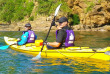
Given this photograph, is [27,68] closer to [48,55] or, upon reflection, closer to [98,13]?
[48,55]

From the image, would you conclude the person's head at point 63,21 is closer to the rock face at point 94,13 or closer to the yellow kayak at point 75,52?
the yellow kayak at point 75,52

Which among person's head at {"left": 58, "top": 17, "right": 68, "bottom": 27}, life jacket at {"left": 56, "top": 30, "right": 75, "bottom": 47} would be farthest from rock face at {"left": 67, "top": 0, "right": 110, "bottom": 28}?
person's head at {"left": 58, "top": 17, "right": 68, "bottom": 27}

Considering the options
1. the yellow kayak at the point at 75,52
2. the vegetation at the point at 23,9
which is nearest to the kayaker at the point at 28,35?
the yellow kayak at the point at 75,52

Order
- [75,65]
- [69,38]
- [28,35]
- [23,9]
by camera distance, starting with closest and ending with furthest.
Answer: [75,65] < [69,38] < [28,35] < [23,9]

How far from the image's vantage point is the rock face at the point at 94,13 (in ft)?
94.5

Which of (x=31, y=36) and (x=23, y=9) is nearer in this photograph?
(x=31, y=36)

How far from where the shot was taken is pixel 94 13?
1147 inches

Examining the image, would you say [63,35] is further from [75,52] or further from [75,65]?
[75,65]

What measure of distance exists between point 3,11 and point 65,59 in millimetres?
36967

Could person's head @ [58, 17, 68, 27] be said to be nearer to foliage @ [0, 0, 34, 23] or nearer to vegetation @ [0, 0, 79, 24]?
vegetation @ [0, 0, 79, 24]

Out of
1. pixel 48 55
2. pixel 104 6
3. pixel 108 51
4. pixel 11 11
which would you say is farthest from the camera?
pixel 11 11

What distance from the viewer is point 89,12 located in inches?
1169

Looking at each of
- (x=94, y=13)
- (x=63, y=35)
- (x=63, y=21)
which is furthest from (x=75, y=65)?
(x=94, y=13)

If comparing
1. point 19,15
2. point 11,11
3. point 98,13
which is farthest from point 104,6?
point 11,11
